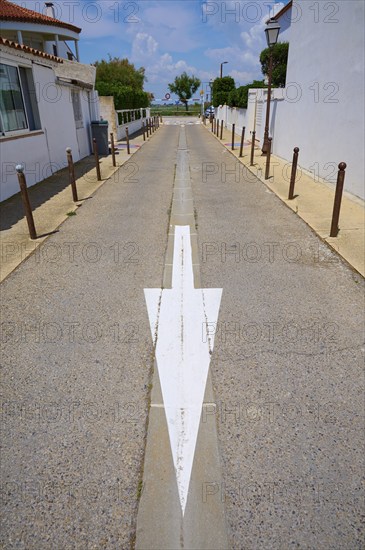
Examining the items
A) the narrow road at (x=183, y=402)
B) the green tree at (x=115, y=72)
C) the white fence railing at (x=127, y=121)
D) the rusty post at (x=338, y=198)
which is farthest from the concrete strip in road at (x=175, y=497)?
the green tree at (x=115, y=72)

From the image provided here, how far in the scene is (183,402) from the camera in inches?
114

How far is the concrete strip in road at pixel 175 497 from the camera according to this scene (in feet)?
6.59

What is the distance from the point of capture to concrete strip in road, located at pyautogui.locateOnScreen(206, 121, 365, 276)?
5707 millimetres

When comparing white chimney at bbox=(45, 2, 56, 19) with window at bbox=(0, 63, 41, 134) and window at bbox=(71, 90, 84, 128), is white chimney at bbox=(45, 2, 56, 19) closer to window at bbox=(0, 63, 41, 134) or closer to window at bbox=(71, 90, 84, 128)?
window at bbox=(71, 90, 84, 128)

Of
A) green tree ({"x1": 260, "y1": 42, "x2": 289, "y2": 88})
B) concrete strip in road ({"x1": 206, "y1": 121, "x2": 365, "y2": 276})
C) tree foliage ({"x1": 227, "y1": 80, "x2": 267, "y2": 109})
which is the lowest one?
concrete strip in road ({"x1": 206, "y1": 121, "x2": 365, "y2": 276})

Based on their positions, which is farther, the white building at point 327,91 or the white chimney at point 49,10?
the white chimney at point 49,10

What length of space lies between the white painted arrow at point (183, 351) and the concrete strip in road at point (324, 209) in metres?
2.30

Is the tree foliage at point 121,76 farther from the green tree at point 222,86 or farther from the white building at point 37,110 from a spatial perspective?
the white building at point 37,110

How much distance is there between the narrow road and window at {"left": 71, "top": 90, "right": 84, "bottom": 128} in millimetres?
11562

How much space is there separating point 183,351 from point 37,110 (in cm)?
1037

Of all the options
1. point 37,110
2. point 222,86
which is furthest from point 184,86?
point 37,110

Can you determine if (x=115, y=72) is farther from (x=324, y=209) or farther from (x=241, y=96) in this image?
(x=324, y=209)

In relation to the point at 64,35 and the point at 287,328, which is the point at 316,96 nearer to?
the point at 287,328

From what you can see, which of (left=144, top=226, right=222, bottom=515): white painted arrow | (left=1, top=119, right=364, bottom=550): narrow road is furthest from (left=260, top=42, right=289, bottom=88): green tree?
(left=144, top=226, right=222, bottom=515): white painted arrow
